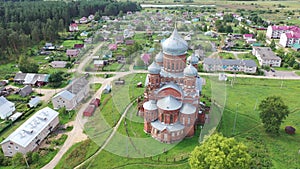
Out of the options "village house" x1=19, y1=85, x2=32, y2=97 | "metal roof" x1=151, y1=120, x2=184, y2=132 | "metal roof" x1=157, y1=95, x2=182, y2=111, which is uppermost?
"metal roof" x1=157, y1=95, x2=182, y2=111

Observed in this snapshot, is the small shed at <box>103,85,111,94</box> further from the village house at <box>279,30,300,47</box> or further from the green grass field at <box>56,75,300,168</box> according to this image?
the village house at <box>279,30,300,47</box>

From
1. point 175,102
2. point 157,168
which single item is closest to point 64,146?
point 157,168

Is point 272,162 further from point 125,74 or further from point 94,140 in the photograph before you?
point 125,74

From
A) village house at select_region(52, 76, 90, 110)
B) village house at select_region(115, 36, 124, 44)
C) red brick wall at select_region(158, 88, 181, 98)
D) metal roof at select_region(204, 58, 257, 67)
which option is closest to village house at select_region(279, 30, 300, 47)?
metal roof at select_region(204, 58, 257, 67)

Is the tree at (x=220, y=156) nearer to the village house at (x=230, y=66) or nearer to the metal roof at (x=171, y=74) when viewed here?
the metal roof at (x=171, y=74)

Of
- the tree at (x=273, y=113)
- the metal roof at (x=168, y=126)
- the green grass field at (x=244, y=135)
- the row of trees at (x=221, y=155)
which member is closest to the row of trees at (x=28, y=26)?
the green grass field at (x=244, y=135)

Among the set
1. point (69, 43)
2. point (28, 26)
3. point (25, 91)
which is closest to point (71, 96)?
point (25, 91)
